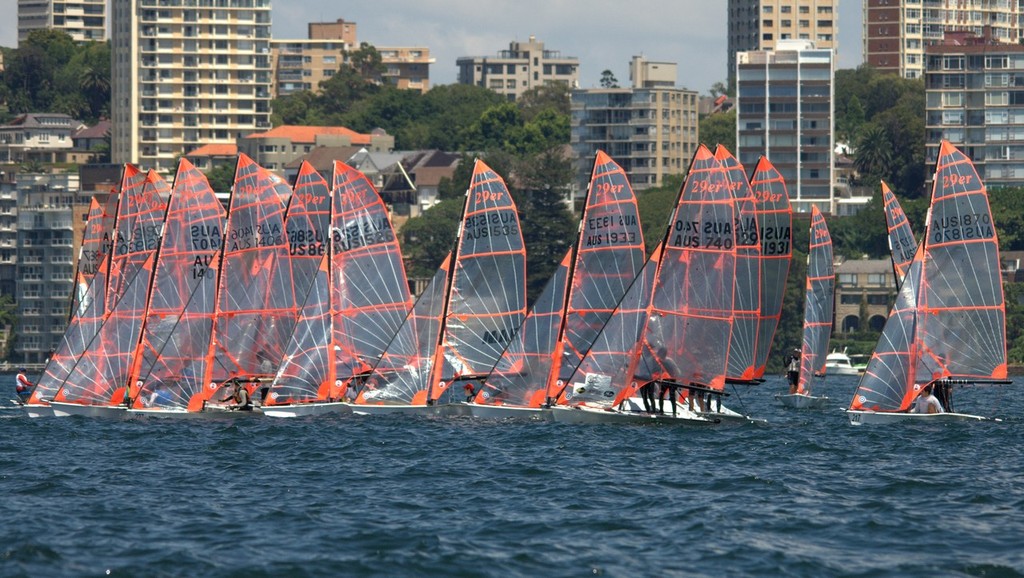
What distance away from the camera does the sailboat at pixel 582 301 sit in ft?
224

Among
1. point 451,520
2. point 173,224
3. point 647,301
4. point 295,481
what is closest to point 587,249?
point 647,301

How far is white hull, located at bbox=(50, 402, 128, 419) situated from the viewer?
2798 inches

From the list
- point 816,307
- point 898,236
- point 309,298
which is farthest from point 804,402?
point 309,298

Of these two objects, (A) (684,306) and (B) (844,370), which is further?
(B) (844,370)

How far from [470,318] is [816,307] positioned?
2044cm

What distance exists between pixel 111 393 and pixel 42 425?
2.96m

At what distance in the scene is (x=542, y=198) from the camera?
528ft

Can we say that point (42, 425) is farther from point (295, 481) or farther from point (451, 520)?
point (451, 520)

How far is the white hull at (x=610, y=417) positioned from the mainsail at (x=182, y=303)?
12557mm

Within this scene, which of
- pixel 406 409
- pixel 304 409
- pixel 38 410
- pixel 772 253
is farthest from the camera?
pixel 772 253

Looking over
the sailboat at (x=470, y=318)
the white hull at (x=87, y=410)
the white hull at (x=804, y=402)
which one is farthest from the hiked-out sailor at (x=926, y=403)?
the white hull at (x=87, y=410)

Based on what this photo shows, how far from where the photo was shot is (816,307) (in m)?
87.7

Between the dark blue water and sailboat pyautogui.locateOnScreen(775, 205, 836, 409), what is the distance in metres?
19.4

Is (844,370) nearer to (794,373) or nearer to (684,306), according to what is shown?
(794,373)
